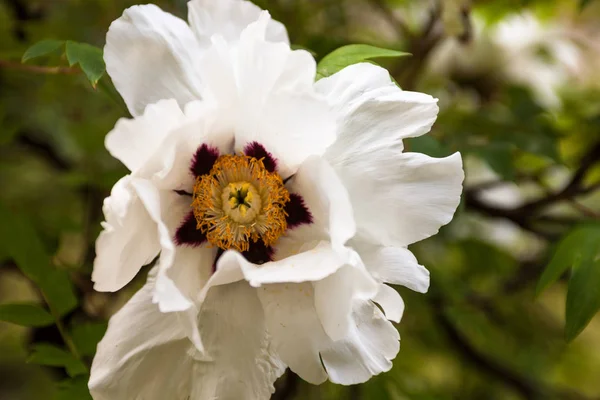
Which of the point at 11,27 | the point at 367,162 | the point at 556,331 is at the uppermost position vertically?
the point at 367,162

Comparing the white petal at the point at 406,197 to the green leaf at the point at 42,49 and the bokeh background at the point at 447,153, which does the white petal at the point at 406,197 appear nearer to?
the bokeh background at the point at 447,153

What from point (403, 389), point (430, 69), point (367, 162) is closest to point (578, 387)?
point (430, 69)

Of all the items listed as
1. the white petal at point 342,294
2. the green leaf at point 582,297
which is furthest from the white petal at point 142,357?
the green leaf at point 582,297

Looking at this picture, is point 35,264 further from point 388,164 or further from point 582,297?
point 582,297

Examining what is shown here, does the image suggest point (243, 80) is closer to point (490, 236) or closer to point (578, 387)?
point (490, 236)

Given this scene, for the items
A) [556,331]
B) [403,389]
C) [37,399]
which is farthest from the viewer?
[37,399]
